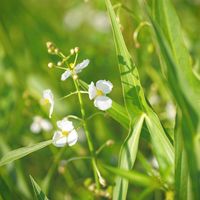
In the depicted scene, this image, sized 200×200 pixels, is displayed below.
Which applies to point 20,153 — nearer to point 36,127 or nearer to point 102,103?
point 102,103

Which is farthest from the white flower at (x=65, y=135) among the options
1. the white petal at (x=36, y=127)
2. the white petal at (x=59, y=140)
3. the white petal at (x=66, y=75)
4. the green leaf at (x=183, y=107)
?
the white petal at (x=36, y=127)

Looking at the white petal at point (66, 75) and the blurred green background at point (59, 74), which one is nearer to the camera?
the white petal at point (66, 75)

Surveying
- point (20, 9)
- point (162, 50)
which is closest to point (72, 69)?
point (162, 50)

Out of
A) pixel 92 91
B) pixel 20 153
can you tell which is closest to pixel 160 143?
pixel 92 91

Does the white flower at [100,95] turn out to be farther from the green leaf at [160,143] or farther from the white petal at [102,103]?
the green leaf at [160,143]

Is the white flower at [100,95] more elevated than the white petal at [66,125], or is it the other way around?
the white flower at [100,95]

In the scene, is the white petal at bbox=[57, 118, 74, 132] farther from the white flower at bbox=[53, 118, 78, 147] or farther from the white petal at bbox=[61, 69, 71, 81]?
the white petal at bbox=[61, 69, 71, 81]
